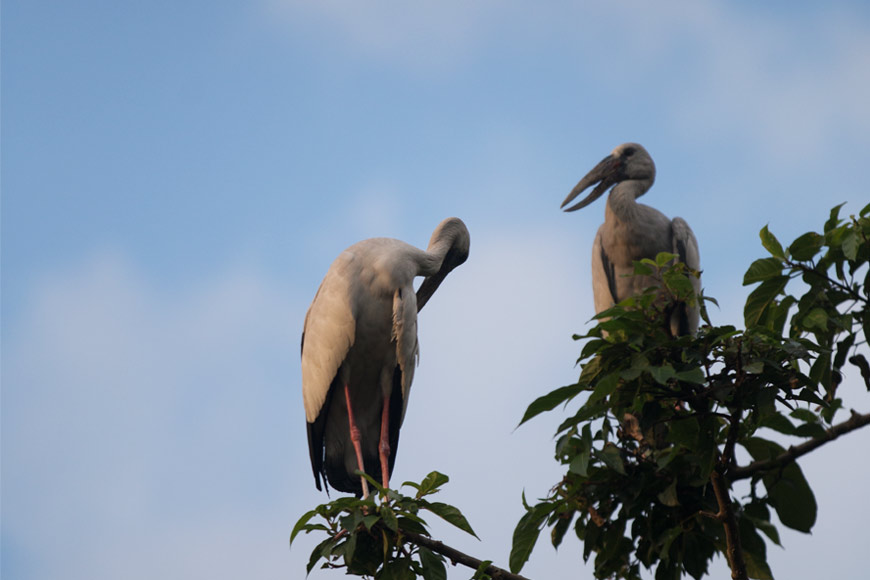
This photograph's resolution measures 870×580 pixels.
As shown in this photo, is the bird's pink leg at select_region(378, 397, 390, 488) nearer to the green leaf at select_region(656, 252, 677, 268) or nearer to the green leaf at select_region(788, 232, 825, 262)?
the green leaf at select_region(656, 252, 677, 268)

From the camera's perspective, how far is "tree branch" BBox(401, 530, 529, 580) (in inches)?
123


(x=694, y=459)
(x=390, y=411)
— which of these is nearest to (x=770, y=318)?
(x=694, y=459)

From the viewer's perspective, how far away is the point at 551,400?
2465 mm

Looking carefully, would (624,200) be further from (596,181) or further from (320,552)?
(320,552)

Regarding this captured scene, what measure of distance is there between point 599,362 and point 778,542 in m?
0.73

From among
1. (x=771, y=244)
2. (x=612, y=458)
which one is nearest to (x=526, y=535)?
(x=612, y=458)

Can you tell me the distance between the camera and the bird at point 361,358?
206 inches

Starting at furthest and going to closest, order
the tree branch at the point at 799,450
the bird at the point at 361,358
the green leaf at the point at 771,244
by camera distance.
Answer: the bird at the point at 361,358, the green leaf at the point at 771,244, the tree branch at the point at 799,450

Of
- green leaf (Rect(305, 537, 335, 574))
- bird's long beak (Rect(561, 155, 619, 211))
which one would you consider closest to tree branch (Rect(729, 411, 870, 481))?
green leaf (Rect(305, 537, 335, 574))

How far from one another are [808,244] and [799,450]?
1.75ft

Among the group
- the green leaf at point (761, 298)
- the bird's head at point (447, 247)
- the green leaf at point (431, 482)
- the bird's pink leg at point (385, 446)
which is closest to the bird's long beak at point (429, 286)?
the bird's head at point (447, 247)

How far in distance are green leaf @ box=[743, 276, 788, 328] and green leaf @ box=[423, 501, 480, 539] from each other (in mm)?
1263

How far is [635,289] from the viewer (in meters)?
6.20

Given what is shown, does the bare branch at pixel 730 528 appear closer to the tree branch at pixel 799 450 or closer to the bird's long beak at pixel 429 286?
the tree branch at pixel 799 450
